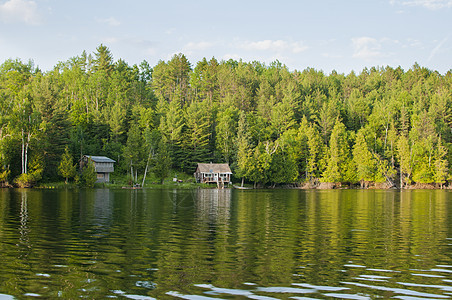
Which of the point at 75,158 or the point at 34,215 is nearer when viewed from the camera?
the point at 34,215

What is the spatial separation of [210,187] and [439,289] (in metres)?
82.3

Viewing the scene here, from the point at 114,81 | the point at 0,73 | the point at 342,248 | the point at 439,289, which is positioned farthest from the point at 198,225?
the point at 0,73

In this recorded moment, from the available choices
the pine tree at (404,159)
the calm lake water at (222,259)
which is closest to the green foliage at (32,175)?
the calm lake water at (222,259)

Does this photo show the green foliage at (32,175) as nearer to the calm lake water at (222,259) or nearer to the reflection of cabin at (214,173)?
the reflection of cabin at (214,173)

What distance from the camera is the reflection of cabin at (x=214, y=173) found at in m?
94.6

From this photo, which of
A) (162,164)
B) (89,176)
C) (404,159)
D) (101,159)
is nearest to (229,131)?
(162,164)

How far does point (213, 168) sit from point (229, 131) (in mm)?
14330

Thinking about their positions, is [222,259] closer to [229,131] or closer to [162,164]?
[162,164]

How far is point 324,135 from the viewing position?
372ft

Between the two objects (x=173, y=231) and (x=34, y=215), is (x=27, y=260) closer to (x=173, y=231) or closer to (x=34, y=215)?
(x=173, y=231)

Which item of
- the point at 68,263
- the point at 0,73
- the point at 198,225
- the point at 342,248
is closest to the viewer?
the point at 68,263

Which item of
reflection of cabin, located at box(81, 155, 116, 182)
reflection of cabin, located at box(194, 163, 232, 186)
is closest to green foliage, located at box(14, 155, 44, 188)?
reflection of cabin, located at box(81, 155, 116, 182)

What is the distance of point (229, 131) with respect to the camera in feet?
346

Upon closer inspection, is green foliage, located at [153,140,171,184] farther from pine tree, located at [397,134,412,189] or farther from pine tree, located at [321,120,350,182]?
pine tree, located at [397,134,412,189]
